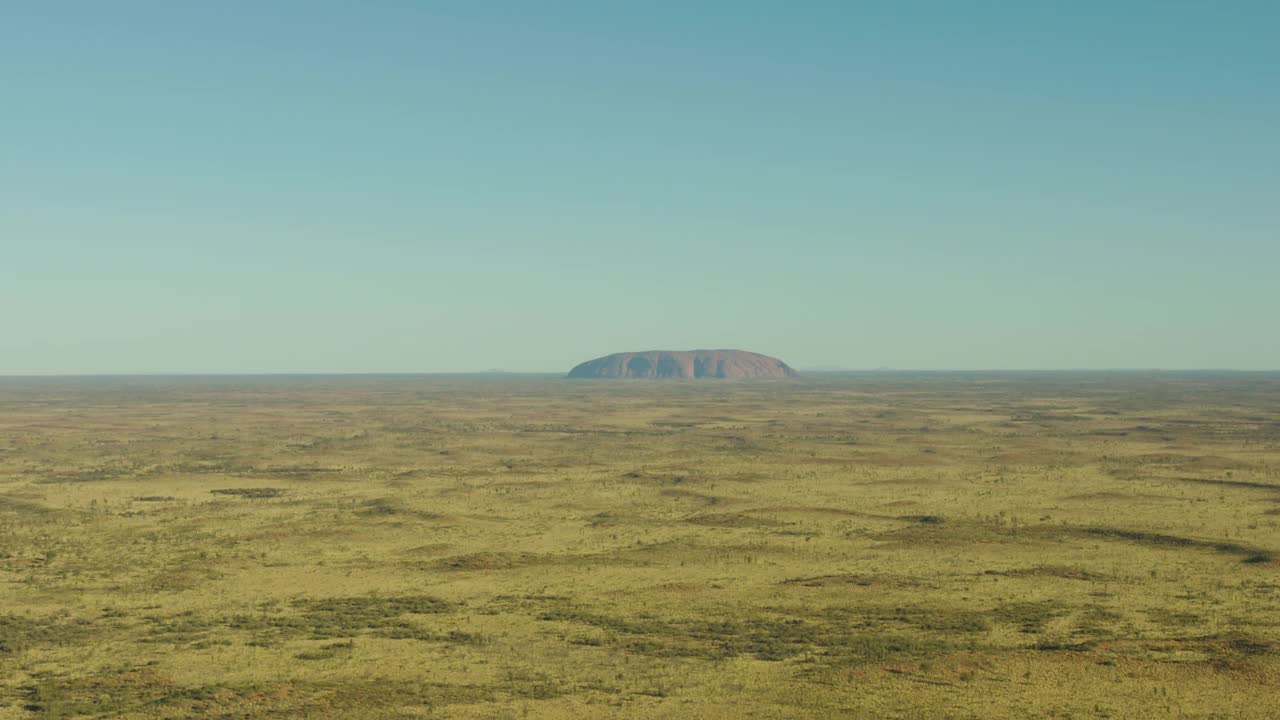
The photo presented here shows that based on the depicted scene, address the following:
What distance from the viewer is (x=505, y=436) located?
96.1 m

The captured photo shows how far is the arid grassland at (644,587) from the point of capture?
22.4m

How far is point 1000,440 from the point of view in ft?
286

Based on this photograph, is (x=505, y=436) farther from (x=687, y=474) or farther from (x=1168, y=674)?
(x=1168, y=674)

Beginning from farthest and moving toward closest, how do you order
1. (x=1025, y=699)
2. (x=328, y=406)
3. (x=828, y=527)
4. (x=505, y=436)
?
(x=328, y=406), (x=505, y=436), (x=828, y=527), (x=1025, y=699)

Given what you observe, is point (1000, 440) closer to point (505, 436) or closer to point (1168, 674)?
point (505, 436)

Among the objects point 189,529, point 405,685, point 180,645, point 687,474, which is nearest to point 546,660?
point 405,685

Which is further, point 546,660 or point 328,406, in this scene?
point 328,406

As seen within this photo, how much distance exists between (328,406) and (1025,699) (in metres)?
151

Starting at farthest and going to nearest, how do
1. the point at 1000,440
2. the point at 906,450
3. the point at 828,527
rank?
the point at 1000,440 < the point at 906,450 < the point at 828,527

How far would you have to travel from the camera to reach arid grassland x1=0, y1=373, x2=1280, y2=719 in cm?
2236

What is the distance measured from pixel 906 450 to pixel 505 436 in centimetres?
3464

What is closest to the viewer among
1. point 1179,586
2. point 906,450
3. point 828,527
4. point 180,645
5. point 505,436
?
point 180,645

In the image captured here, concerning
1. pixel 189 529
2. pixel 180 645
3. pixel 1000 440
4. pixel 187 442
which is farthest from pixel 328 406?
pixel 180 645

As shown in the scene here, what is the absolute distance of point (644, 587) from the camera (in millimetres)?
31828
